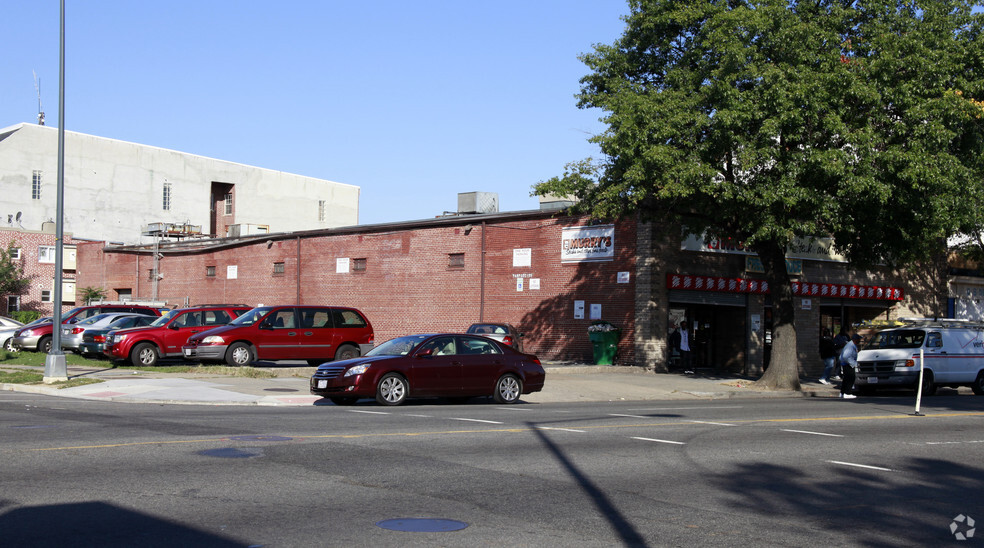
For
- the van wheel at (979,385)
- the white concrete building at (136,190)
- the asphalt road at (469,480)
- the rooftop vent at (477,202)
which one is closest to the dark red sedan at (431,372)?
the asphalt road at (469,480)

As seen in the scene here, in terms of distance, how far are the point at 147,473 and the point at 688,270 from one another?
23.7 meters

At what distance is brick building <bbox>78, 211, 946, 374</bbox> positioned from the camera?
2958 centimetres

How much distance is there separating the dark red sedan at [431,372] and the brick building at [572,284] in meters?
11.5

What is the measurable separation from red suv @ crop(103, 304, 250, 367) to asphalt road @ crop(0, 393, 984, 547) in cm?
996

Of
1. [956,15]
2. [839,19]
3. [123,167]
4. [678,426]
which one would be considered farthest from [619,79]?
[123,167]

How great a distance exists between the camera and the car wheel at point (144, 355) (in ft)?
82.7

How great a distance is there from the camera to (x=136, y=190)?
68.4m

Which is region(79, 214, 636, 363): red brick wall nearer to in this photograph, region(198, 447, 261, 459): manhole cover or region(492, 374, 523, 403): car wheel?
region(492, 374, 523, 403): car wheel

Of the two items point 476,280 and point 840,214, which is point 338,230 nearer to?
point 476,280

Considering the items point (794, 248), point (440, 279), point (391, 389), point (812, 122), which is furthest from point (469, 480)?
point (440, 279)

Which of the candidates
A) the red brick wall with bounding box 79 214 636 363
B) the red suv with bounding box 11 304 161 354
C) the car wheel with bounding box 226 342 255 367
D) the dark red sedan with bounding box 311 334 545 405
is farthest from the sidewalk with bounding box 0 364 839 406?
the red suv with bounding box 11 304 161 354

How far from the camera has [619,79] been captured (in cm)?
2542

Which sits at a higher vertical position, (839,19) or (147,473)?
(839,19)

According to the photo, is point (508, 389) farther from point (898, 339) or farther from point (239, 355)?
point (898, 339)
